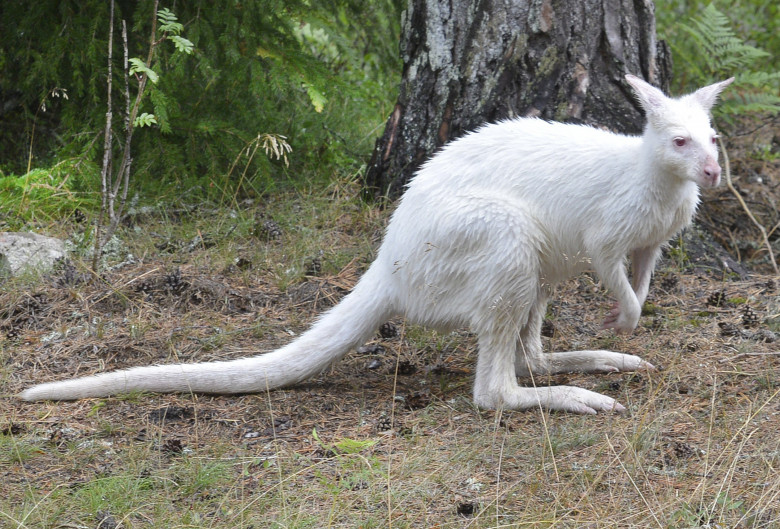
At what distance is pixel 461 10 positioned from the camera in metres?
5.03

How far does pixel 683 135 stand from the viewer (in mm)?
3539

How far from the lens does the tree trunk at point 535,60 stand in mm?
4824

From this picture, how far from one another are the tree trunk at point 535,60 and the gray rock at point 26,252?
2332 millimetres

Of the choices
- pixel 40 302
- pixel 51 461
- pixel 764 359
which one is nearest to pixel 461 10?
pixel 764 359

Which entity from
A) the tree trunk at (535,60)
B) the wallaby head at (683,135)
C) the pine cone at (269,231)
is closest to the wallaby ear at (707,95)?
the wallaby head at (683,135)

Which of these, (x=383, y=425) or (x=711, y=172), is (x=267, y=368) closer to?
(x=383, y=425)

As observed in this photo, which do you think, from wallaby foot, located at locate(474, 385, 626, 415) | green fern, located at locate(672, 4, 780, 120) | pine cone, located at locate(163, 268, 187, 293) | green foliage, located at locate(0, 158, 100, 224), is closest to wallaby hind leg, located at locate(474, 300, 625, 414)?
wallaby foot, located at locate(474, 385, 626, 415)

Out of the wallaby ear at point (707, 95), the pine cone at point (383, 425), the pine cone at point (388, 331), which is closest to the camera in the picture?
the pine cone at point (383, 425)

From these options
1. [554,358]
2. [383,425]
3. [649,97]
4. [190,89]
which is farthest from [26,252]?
[649,97]

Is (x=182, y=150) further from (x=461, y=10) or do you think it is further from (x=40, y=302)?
(x=461, y=10)

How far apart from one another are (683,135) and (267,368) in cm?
208

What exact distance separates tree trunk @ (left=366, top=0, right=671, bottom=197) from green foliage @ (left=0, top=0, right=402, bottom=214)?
2.55 feet

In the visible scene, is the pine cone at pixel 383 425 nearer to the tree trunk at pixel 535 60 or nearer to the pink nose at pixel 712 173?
the pink nose at pixel 712 173

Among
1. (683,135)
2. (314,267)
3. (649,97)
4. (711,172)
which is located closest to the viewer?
(711,172)
